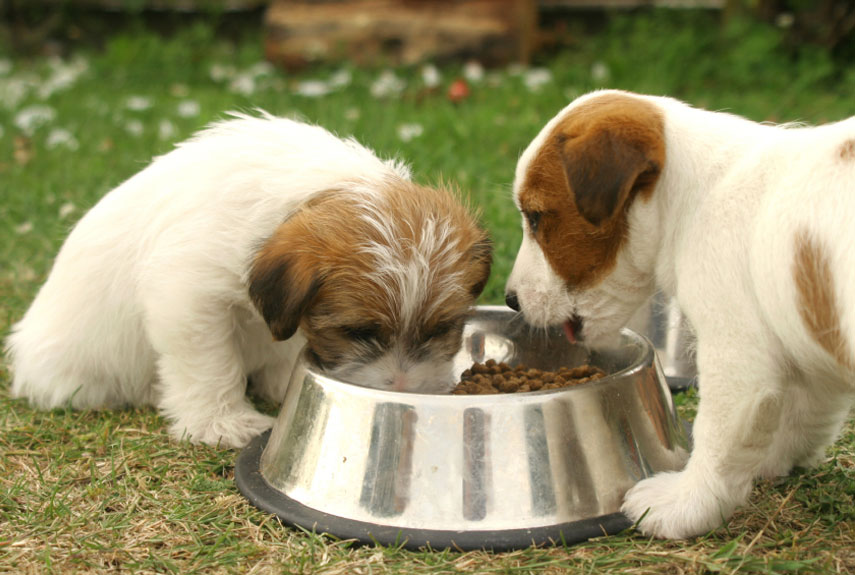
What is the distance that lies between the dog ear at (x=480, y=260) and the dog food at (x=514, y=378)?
0.38m

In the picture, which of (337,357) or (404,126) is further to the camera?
(404,126)

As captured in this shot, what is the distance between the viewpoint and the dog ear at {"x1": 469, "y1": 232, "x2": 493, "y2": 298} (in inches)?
160

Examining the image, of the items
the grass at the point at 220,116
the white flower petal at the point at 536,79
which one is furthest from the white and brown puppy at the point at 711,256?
the white flower petal at the point at 536,79

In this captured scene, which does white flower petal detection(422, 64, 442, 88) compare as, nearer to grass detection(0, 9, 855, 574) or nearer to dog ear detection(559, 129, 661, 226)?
grass detection(0, 9, 855, 574)

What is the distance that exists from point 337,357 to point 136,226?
1345 millimetres

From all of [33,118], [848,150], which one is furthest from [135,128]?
[848,150]

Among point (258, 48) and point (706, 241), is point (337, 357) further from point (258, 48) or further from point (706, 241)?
point (258, 48)

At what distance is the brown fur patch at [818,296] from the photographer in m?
2.94

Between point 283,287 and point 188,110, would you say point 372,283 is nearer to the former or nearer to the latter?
point 283,287

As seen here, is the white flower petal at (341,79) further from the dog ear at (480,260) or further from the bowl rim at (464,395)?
the bowl rim at (464,395)

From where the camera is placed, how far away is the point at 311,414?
366 centimetres

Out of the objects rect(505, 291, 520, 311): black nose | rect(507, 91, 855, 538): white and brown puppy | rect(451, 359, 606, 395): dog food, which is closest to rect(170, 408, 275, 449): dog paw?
rect(451, 359, 606, 395): dog food

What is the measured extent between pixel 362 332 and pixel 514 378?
720 mm

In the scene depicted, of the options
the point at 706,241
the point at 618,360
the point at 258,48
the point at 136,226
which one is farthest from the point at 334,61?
the point at 706,241
